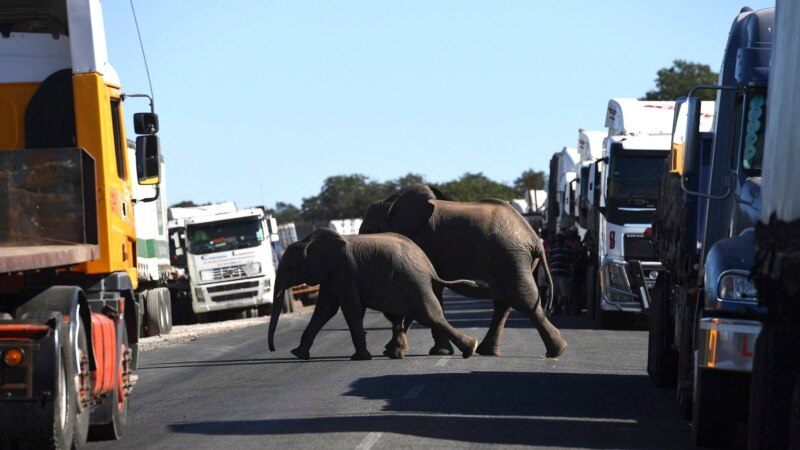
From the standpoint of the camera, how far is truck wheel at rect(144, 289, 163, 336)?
31600mm

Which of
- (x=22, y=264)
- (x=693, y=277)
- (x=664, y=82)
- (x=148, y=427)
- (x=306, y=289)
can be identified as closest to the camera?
(x=22, y=264)

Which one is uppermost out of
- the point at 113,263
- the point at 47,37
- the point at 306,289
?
the point at 47,37

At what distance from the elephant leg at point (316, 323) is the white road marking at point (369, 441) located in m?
8.73

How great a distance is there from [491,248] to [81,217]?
A: 10767 millimetres

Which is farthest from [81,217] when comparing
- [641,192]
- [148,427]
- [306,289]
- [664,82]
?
[664,82]

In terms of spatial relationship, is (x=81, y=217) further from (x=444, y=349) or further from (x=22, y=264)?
(x=444, y=349)

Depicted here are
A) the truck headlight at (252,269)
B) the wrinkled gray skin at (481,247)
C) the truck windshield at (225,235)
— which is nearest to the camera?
the wrinkled gray skin at (481,247)

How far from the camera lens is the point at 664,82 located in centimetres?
10119

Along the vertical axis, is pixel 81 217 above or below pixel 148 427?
above

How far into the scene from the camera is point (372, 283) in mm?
20047

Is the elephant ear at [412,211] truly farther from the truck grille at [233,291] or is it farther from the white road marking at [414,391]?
the truck grille at [233,291]

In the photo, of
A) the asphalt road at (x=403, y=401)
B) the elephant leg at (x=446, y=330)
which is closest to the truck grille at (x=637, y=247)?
the asphalt road at (x=403, y=401)

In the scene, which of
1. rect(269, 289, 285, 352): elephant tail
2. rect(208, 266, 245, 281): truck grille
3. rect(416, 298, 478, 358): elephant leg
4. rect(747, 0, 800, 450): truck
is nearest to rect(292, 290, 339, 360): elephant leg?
rect(269, 289, 285, 352): elephant tail

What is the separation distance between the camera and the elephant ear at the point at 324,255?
20.2m
